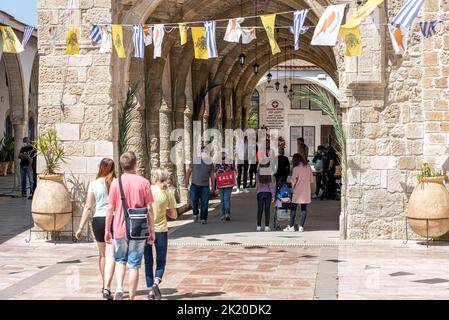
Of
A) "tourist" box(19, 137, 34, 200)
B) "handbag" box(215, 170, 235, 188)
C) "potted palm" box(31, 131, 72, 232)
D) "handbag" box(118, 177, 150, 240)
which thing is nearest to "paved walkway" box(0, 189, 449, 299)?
"potted palm" box(31, 131, 72, 232)

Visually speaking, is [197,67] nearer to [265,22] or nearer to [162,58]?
[162,58]

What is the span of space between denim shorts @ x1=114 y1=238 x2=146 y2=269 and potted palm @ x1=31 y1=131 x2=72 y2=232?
198 inches

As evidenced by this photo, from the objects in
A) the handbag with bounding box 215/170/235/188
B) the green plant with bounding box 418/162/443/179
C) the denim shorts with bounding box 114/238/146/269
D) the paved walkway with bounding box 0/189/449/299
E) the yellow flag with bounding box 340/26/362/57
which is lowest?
the paved walkway with bounding box 0/189/449/299

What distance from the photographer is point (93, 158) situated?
1291cm

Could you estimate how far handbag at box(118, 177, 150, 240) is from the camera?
24.5 feet

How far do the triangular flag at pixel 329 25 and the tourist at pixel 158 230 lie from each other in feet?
14.0

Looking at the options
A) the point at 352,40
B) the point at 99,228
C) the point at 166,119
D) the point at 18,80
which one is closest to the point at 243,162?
the point at 166,119

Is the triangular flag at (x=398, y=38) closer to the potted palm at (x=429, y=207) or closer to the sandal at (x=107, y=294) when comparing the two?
the potted palm at (x=429, y=207)

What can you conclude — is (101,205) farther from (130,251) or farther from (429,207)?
(429,207)

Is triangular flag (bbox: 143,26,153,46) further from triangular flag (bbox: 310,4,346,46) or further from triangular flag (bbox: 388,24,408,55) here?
triangular flag (bbox: 388,24,408,55)

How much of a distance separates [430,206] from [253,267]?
311 cm
